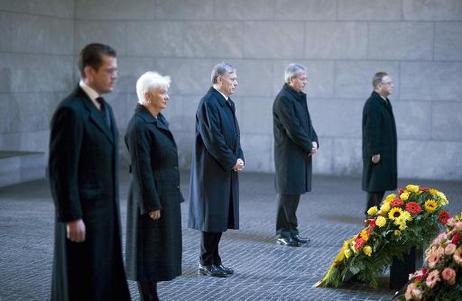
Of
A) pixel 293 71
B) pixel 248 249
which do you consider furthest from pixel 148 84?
pixel 293 71

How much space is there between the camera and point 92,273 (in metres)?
5.60

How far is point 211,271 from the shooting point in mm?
8711

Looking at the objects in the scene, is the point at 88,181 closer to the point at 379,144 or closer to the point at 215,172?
the point at 215,172

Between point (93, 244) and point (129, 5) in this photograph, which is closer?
point (93, 244)

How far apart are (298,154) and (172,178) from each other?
142 inches

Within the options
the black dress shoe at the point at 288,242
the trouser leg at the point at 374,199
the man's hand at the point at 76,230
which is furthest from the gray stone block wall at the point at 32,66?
the man's hand at the point at 76,230

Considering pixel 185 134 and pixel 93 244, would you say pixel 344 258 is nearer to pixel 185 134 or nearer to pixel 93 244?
pixel 93 244

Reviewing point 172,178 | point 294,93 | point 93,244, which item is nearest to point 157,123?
point 172,178

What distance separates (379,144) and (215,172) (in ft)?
11.4

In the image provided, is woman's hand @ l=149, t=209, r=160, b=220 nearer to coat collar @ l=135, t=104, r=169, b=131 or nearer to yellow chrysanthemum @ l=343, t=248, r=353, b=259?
coat collar @ l=135, t=104, r=169, b=131

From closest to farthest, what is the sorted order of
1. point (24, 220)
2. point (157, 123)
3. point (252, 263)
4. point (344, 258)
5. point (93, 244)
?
point (93, 244)
point (157, 123)
point (344, 258)
point (252, 263)
point (24, 220)

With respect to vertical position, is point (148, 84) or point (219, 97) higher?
point (148, 84)

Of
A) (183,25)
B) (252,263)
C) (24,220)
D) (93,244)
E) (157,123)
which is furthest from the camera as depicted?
(183,25)

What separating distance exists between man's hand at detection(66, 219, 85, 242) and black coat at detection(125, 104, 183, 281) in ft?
4.87
